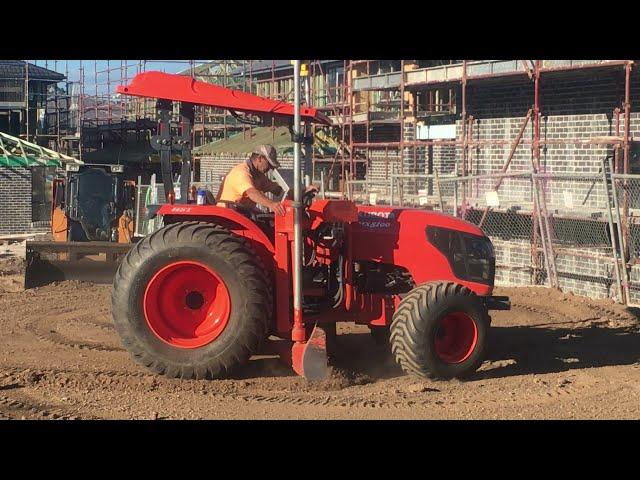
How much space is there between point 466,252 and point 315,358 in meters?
1.89

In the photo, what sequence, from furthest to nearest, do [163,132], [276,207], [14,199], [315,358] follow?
[14,199] < [163,132] < [276,207] < [315,358]

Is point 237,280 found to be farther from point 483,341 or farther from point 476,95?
point 476,95

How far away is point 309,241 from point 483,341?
1.82 metres

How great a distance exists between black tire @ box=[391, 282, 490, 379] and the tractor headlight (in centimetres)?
43

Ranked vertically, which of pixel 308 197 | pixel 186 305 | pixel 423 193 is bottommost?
pixel 186 305

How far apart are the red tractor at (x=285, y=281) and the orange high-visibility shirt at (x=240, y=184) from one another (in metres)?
0.13

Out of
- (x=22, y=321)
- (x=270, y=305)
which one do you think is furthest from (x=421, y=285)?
(x=22, y=321)

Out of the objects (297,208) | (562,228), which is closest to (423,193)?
(562,228)

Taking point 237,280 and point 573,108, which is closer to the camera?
point 237,280

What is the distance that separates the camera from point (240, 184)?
841 centimetres

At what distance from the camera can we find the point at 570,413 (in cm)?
712

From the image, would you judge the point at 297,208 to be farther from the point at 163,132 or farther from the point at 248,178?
the point at 163,132

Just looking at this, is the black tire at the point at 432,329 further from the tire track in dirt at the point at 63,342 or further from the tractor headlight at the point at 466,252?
the tire track in dirt at the point at 63,342

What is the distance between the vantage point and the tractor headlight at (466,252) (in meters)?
8.52
